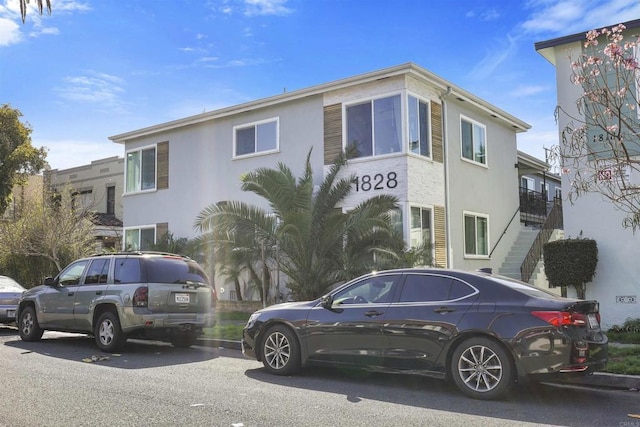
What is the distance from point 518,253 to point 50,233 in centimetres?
1598

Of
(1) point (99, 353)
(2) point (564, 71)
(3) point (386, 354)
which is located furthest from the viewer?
(2) point (564, 71)

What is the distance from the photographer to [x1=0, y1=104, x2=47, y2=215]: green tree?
24.3m

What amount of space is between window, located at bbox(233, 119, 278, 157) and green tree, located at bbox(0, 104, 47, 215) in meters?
10.6

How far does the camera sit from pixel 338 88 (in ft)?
55.7

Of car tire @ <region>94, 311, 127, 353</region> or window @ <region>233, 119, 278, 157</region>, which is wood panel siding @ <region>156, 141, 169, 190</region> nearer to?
window @ <region>233, 119, 278, 157</region>

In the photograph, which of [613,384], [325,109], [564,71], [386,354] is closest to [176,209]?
[325,109]

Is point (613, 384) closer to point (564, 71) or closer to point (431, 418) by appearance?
point (431, 418)

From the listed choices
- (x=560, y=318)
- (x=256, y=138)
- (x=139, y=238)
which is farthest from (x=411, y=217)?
(x=139, y=238)

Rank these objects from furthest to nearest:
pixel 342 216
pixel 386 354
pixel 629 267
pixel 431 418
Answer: pixel 342 216 < pixel 629 267 < pixel 386 354 < pixel 431 418

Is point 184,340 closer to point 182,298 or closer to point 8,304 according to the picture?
point 182,298

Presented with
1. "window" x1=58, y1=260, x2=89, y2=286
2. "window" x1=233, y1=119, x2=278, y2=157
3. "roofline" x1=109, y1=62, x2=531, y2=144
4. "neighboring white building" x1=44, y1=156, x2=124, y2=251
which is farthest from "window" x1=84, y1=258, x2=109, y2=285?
"neighboring white building" x1=44, y1=156, x2=124, y2=251

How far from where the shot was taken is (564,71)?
1330 cm

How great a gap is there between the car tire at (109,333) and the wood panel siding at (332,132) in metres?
8.61

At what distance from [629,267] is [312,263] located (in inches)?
275
